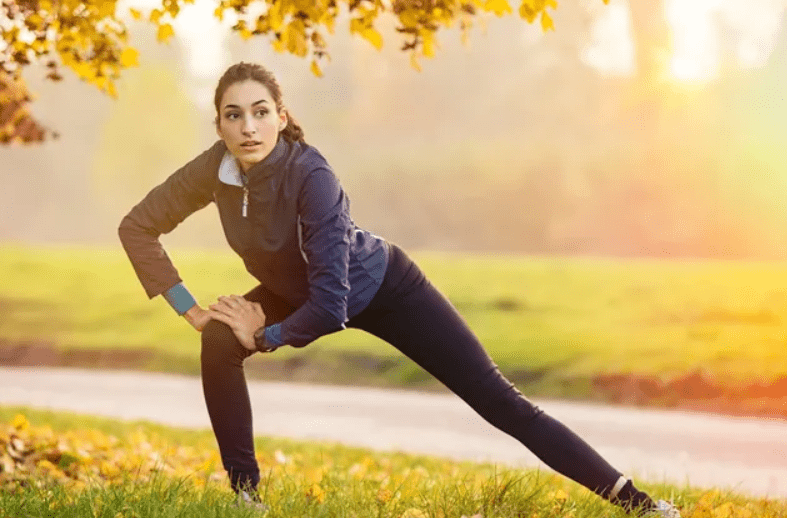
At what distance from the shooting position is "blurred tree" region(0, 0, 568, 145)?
427 centimetres

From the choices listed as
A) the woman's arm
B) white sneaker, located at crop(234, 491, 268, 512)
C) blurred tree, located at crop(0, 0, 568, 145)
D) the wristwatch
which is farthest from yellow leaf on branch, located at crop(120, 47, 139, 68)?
white sneaker, located at crop(234, 491, 268, 512)

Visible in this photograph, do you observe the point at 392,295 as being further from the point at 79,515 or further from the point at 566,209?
the point at 566,209

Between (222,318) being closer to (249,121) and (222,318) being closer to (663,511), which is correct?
(249,121)

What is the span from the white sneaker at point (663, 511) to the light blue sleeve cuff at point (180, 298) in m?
1.78

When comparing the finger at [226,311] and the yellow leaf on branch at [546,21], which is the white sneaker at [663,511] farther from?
the yellow leaf on branch at [546,21]

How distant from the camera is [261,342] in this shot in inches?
136

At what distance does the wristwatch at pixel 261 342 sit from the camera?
11.2 feet

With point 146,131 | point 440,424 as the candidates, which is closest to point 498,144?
point 146,131

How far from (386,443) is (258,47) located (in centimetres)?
3484

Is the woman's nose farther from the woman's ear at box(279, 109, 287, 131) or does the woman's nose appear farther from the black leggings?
the black leggings

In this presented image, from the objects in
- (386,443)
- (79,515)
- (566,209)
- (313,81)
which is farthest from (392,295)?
(313,81)

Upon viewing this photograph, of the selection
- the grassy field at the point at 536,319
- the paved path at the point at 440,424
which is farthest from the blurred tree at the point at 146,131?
the paved path at the point at 440,424

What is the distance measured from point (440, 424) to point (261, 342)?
5785mm

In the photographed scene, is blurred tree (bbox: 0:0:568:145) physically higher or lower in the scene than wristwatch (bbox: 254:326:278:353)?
higher
